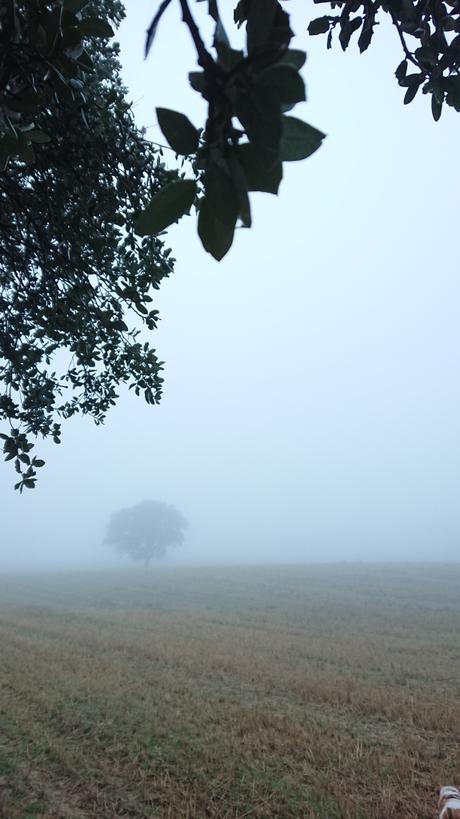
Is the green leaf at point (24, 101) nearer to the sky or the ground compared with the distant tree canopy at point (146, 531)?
nearer to the sky

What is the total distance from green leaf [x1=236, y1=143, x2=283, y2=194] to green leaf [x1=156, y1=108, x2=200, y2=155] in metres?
0.10

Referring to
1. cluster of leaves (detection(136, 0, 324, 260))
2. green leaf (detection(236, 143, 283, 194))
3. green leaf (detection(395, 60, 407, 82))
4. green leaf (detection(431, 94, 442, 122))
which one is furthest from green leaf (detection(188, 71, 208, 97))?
green leaf (detection(395, 60, 407, 82))

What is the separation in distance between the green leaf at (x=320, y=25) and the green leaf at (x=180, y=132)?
266 cm

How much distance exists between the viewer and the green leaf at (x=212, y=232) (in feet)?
3.16

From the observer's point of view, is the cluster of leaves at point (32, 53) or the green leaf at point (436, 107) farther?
the green leaf at point (436, 107)

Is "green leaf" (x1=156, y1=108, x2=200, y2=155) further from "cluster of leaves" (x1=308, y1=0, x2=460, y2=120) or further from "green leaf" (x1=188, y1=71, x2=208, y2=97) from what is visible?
"cluster of leaves" (x1=308, y1=0, x2=460, y2=120)

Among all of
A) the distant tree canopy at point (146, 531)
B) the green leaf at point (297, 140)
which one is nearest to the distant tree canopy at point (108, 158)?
the green leaf at point (297, 140)

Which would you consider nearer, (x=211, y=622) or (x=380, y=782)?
(x=380, y=782)

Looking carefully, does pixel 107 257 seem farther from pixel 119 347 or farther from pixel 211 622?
pixel 211 622

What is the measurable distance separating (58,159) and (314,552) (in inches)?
5561

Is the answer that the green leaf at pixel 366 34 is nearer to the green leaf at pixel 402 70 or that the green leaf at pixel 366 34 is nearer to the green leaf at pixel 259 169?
the green leaf at pixel 402 70

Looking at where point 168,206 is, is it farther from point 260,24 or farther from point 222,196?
point 260,24

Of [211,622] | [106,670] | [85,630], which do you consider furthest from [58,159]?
[211,622]

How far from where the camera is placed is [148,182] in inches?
207
